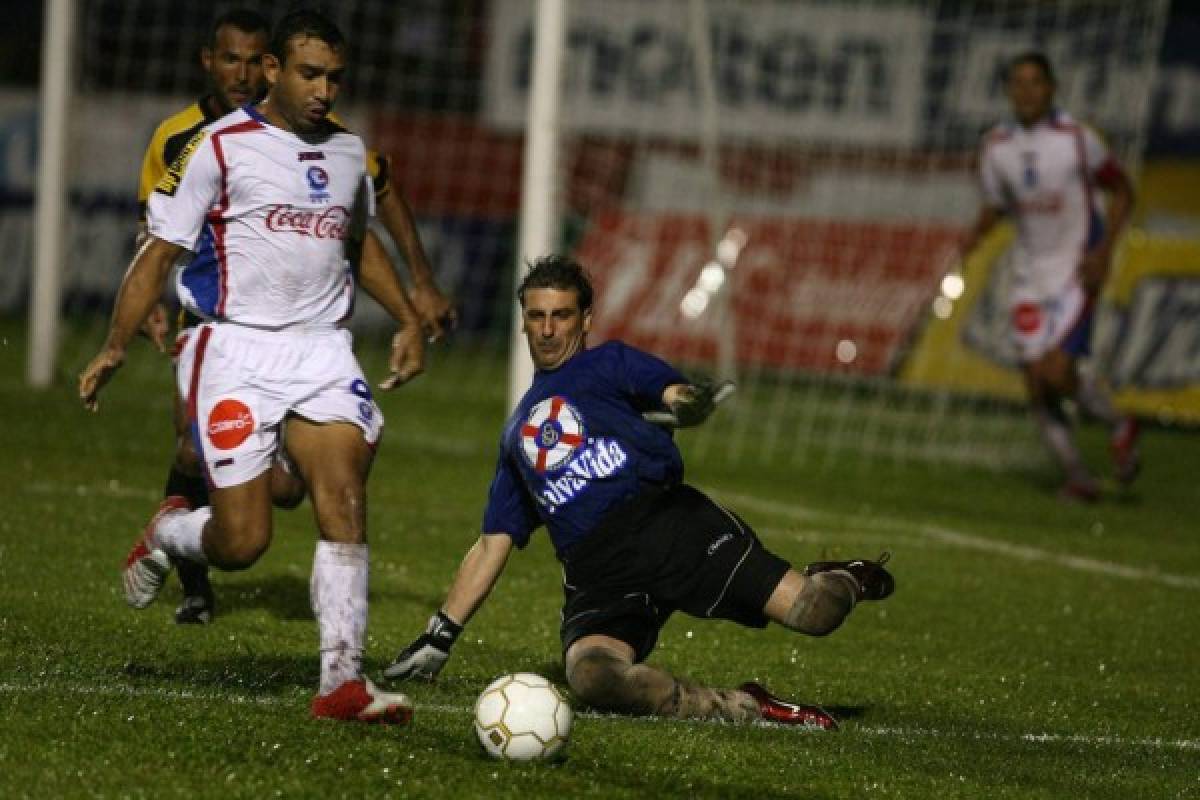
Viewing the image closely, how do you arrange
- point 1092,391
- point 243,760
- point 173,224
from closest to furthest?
1. point 243,760
2. point 173,224
3. point 1092,391

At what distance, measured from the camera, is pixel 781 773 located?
538 cm

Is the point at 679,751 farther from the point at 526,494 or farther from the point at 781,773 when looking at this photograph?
the point at 526,494

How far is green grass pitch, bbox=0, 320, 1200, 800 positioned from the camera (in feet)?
17.1

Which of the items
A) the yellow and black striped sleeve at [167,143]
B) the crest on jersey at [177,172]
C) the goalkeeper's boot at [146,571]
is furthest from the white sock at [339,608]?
the yellow and black striped sleeve at [167,143]

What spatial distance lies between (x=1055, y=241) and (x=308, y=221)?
730 cm

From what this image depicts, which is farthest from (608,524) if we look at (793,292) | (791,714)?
(793,292)

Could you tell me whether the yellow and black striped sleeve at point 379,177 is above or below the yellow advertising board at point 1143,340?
above

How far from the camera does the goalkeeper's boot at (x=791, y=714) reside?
20.1 feet

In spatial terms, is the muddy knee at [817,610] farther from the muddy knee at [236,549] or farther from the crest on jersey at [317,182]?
the crest on jersey at [317,182]

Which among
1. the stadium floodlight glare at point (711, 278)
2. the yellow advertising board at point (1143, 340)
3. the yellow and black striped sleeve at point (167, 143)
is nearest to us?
the yellow and black striped sleeve at point (167, 143)

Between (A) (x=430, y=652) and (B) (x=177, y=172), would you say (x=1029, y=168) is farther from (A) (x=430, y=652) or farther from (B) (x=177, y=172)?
(B) (x=177, y=172)

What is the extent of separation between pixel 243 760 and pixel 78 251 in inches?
659

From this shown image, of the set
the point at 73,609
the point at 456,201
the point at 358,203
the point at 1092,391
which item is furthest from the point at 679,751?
the point at 456,201

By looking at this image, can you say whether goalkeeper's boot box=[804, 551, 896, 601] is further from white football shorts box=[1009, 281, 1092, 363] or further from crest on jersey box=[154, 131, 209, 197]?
→ white football shorts box=[1009, 281, 1092, 363]
